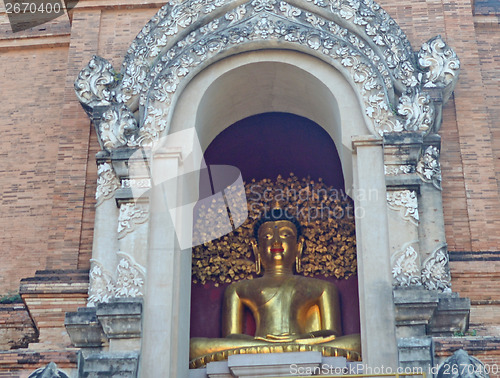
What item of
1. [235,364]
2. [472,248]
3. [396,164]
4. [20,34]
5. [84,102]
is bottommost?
[235,364]

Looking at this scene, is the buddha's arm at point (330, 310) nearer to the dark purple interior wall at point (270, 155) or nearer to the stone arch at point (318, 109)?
the dark purple interior wall at point (270, 155)

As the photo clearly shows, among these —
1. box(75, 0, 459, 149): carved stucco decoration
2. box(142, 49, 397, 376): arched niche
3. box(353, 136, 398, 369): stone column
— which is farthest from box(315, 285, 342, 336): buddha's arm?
box(75, 0, 459, 149): carved stucco decoration

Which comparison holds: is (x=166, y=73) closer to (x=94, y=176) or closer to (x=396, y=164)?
(x=94, y=176)

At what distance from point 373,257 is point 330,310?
2.90 m

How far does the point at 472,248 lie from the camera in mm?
11820

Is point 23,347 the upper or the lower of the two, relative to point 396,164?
lower

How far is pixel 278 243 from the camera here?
1423 centimetres

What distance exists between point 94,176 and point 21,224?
1.66m

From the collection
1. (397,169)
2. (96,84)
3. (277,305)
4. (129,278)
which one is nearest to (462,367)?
(397,169)

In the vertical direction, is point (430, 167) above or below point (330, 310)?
above

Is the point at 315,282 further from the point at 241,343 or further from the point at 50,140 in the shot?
the point at 50,140

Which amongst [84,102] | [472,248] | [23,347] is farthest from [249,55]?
[23,347]

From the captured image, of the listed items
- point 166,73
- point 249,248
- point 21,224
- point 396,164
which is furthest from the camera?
point 249,248

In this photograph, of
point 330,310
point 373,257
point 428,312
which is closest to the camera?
point 428,312
